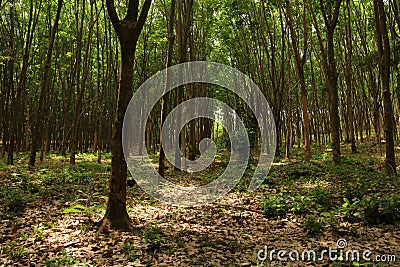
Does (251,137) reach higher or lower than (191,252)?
higher

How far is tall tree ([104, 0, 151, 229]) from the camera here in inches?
215

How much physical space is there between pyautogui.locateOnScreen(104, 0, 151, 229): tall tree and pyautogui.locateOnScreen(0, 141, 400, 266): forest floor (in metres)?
0.33

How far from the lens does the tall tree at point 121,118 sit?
5461 mm

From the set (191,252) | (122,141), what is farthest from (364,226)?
(122,141)

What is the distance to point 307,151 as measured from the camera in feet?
44.2

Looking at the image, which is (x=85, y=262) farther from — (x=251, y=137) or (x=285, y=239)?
(x=251, y=137)

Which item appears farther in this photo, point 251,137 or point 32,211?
point 251,137

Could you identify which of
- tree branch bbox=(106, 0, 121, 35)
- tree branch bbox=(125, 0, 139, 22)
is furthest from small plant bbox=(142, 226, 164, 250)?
tree branch bbox=(125, 0, 139, 22)

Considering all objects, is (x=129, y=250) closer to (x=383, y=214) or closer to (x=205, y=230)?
(x=205, y=230)

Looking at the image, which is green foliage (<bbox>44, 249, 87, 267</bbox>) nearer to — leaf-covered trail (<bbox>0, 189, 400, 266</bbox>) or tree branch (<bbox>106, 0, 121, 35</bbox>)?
leaf-covered trail (<bbox>0, 189, 400, 266</bbox>)

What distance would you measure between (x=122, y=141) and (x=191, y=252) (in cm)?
209

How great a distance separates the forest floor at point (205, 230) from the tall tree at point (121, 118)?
333mm

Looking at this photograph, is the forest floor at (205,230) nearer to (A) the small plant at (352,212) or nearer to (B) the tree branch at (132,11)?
(A) the small plant at (352,212)

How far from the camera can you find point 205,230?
582 cm
